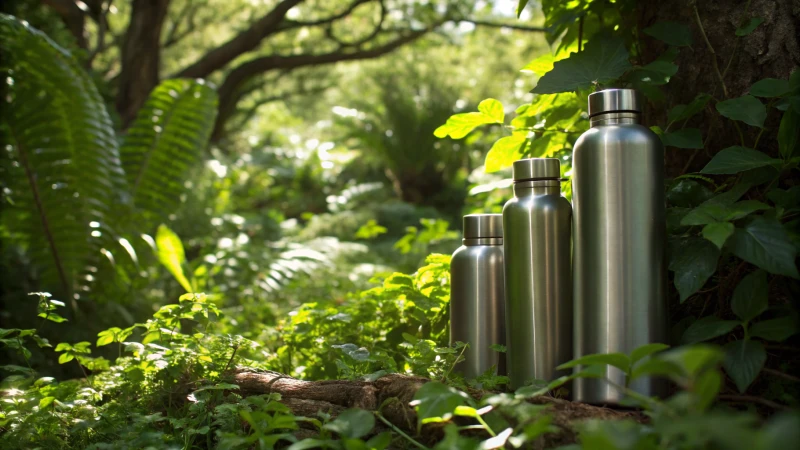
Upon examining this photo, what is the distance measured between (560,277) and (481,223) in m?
0.22

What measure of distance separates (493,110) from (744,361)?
2.24ft

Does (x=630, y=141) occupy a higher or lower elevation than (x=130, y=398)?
higher

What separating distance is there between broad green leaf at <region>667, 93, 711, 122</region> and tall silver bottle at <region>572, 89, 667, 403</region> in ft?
0.81

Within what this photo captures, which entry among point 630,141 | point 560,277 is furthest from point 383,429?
point 630,141

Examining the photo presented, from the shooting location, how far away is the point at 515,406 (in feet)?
2.35

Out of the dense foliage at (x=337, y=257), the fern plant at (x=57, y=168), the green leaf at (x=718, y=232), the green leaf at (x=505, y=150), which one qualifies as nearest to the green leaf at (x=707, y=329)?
the dense foliage at (x=337, y=257)

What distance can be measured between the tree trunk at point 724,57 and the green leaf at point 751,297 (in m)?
0.30

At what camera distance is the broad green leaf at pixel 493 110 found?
1.25 m

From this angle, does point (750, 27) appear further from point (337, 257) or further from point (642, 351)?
point (337, 257)

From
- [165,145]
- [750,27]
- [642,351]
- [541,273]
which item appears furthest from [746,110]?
[165,145]

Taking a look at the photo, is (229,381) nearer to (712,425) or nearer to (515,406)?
(515,406)

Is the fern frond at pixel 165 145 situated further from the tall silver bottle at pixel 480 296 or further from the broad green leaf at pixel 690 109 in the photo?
the broad green leaf at pixel 690 109

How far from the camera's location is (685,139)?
1.04 m

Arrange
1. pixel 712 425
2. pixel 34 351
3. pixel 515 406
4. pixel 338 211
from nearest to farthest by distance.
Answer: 1. pixel 712 425
2. pixel 515 406
3. pixel 34 351
4. pixel 338 211
